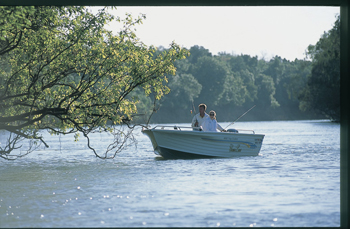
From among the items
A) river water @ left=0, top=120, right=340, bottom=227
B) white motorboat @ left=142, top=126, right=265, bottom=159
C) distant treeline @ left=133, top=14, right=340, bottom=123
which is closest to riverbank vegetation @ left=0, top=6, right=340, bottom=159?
river water @ left=0, top=120, right=340, bottom=227

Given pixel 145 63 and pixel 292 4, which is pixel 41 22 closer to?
pixel 145 63

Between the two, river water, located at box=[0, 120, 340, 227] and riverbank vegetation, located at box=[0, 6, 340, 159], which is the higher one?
riverbank vegetation, located at box=[0, 6, 340, 159]

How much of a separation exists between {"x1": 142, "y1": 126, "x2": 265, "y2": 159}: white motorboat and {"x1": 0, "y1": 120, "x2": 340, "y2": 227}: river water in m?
0.35

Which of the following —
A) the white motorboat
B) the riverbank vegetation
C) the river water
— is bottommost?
the river water

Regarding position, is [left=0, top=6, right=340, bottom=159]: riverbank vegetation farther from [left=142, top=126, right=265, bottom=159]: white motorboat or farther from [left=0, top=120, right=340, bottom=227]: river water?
[left=142, top=126, right=265, bottom=159]: white motorboat

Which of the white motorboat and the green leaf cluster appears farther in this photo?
the white motorboat

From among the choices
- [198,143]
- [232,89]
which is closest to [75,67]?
[198,143]

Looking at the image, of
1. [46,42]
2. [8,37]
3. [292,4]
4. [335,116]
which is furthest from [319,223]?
[335,116]

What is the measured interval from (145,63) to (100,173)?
3.53 m

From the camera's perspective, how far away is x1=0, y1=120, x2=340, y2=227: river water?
779 centimetres

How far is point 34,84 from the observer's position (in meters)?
14.3

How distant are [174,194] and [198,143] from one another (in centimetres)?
756

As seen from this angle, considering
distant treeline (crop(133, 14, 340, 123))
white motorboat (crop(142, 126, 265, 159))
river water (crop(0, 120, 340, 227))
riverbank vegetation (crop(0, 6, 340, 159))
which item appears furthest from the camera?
distant treeline (crop(133, 14, 340, 123))

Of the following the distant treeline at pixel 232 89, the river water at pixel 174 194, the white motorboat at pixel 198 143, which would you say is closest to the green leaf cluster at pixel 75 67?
the river water at pixel 174 194
